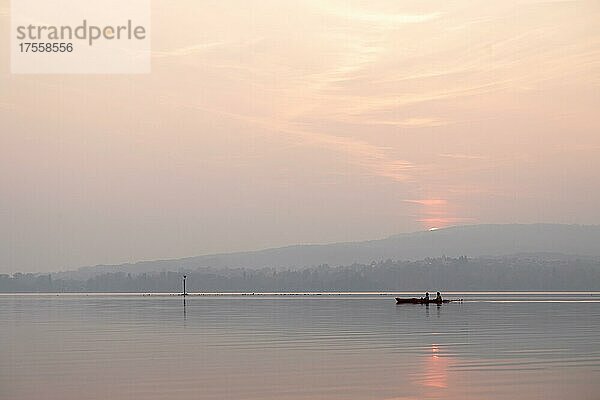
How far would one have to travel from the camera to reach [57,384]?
41.7 metres

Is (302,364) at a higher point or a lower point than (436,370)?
higher

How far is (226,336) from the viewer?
7406 centimetres

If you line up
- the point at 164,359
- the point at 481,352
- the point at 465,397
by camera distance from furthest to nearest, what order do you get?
the point at 481,352, the point at 164,359, the point at 465,397

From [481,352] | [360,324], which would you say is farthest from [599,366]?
[360,324]

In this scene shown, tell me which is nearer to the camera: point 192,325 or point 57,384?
point 57,384

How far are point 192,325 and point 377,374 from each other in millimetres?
52361

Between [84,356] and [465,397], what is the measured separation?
87.5 ft

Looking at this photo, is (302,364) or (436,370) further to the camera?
(302,364)

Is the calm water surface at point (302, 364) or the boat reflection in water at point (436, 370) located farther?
the boat reflection in water at point (436, 370)

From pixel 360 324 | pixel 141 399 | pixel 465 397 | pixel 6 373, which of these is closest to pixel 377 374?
pixel 465 397

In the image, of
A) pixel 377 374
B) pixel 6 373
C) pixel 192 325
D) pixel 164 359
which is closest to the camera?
pixel 377 374

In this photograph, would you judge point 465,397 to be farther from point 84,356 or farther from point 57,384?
point 84,356

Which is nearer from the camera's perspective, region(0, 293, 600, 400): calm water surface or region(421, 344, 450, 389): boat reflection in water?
region(0, 293, 600, 400): calm water surface

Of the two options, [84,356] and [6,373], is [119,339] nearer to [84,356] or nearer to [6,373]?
[84,356]
